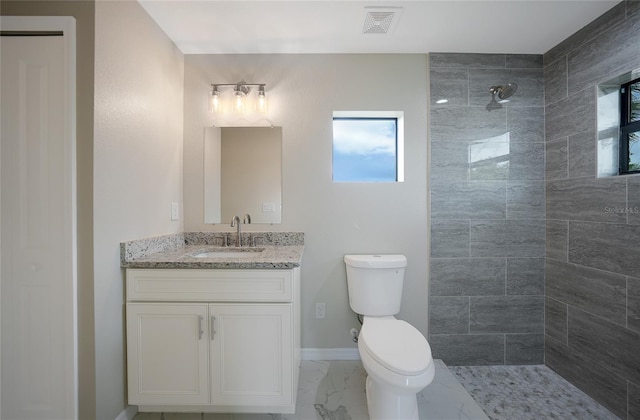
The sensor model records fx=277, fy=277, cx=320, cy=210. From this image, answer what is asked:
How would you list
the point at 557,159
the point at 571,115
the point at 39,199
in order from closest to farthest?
the point at 39,199
the point at 571,115
the point at 557,159

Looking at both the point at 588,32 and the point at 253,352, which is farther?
the point at 588,32

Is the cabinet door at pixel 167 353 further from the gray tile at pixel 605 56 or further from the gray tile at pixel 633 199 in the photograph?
the gray tile at pixel 605 56

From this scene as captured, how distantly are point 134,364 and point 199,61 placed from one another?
1.99 metres

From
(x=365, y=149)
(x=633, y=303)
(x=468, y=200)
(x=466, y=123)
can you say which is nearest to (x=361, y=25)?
(x=365, y=149)

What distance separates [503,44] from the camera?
1925 mm

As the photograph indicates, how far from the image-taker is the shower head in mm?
1856

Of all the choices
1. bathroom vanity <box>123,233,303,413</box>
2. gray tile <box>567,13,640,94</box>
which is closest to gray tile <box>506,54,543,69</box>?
gray tile <box>567,13,640,94</box>

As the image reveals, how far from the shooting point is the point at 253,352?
1.43m

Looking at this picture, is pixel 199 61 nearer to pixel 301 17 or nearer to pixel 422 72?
pixel 301 17

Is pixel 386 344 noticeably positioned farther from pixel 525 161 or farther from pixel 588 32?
pixel 588 32

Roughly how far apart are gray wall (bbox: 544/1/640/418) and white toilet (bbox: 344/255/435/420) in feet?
3.63

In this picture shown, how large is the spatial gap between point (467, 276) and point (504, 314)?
0.39m

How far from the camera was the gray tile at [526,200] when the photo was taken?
2.03 m

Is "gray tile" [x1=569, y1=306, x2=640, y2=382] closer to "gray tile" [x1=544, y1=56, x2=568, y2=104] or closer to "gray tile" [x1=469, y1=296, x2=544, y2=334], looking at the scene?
"gray tile" [x1=469, y1=296, x2=544, y2=334]
